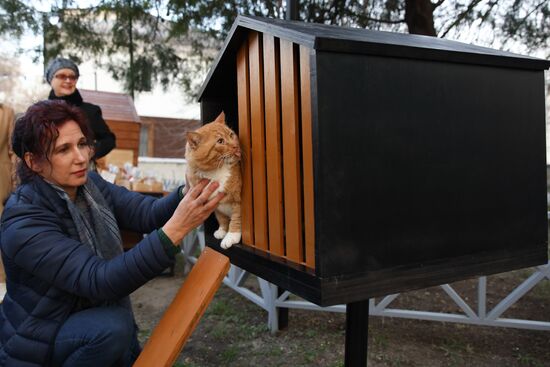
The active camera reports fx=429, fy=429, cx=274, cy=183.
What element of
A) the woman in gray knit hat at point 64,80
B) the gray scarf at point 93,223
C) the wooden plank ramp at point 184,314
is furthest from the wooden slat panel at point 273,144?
the woman in gray knit hat at point 64,80

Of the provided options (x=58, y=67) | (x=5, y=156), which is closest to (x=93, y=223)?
(x=5, y=156)

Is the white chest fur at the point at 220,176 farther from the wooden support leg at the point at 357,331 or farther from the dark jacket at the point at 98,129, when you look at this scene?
the dark jacket at the point at 98,129

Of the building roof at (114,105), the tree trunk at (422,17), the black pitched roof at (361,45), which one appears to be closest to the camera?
the black pitched roof at (361,45)

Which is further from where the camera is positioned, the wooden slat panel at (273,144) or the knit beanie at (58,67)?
the knit beanie at (58,67)

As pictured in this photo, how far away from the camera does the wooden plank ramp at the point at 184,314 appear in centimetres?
122

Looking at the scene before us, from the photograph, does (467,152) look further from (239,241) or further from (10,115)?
(10,115)

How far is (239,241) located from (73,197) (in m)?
0.59

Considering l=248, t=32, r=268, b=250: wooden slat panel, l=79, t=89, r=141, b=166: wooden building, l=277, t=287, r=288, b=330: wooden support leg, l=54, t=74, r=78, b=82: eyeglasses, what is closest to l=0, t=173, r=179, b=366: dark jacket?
l=248, t=32, r=268, b=250: wooden slat panel

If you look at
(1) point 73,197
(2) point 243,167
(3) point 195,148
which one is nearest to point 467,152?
(2) point 243,167

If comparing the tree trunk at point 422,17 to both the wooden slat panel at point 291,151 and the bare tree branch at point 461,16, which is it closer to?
the bare tree branch at point 461,16

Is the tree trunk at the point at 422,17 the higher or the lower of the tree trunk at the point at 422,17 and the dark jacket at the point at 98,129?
the higher

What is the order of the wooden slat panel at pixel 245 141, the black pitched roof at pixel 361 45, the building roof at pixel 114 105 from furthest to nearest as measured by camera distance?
the building roof at pixel 114 105, the wooden slat panel at pixel 245 141, the black pitched roof at pixel 361 45

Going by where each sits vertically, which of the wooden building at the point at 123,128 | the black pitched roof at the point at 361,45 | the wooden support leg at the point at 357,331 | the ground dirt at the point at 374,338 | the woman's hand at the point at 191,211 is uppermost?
the wooden building at the point at 123,128

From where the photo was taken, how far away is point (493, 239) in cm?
114
